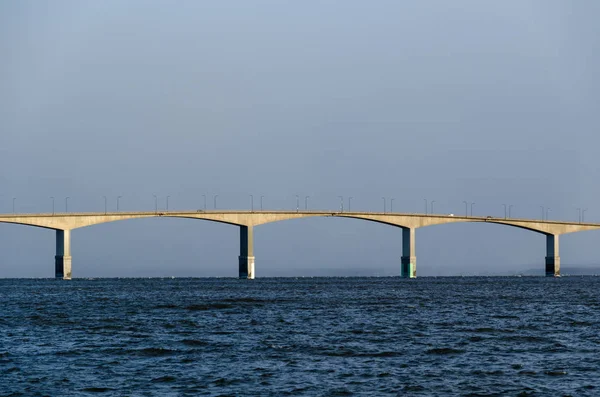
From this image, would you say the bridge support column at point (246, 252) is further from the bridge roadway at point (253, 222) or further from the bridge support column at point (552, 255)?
the bridge support column at point (552, 255)

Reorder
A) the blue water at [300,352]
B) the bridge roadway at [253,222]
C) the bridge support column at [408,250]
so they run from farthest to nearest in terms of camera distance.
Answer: the bridge support column at [408,250] → the bridge roadway at [253,222] → the blue water at [300,352]

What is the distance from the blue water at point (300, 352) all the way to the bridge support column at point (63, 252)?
74.5m

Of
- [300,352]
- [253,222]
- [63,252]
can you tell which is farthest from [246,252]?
[300,352]

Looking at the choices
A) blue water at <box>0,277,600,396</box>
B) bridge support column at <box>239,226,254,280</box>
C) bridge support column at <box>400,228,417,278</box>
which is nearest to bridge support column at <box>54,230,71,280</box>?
bridge support column at <box>239,226,254,280</box>

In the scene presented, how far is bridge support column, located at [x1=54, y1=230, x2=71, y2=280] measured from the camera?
127706mm

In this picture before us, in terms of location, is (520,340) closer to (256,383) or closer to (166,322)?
(256,383)

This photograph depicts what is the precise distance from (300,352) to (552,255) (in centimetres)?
13460

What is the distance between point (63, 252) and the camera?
127812mm

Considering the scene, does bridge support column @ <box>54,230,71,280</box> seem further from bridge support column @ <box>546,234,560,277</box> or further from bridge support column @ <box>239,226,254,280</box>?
bridge support column @ <box>546,234,560,277</box>

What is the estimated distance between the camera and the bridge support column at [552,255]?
525 ft

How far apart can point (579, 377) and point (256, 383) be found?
29.9ft

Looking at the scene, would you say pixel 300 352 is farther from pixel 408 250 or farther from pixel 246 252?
pixel 408 250

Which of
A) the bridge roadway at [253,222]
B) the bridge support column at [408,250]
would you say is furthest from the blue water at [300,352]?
the bridge support column at [408,250]

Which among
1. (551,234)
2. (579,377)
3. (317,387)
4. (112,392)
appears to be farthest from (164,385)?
(551,234)
